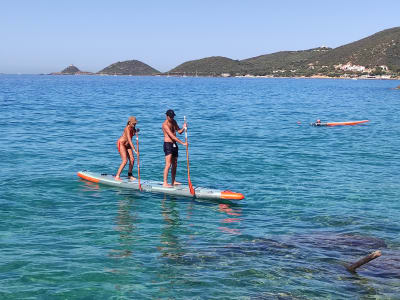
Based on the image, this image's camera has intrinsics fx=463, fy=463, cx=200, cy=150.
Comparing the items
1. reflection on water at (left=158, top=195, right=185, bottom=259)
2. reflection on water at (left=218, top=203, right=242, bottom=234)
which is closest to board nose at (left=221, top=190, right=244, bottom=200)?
reflection on water at (left=218, top=203, right=242, bottom=234)

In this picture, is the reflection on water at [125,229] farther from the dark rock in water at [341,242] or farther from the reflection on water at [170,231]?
the dark rock in water at [341,242]

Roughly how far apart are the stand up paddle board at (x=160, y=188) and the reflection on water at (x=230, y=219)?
41 cm

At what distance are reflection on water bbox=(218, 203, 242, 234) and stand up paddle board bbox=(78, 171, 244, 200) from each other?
0.41 meters

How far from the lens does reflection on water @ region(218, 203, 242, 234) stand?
13.2 m

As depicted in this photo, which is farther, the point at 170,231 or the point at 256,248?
the point at 170,231

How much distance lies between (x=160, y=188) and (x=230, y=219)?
3599mm

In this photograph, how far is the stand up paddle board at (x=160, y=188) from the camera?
15.9 meters

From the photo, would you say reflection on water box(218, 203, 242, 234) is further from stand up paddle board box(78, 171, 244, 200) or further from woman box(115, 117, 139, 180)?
woman box(115, 117, 139, 180)

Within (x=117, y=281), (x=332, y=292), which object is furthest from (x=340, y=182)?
(x=117, y=281)

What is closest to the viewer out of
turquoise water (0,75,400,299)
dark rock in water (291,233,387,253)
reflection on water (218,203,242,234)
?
turquoise water (0,75,400,299)

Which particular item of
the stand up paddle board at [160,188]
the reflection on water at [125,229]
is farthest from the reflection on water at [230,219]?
the reflection on water at [125,229]

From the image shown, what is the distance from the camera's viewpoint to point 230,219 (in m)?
14.3

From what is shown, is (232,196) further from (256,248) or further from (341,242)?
(341,242)

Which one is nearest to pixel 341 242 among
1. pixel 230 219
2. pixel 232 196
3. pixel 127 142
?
pixel 230 219
